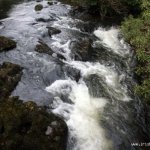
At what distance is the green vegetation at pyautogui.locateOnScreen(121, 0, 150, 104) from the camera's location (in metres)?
11.8

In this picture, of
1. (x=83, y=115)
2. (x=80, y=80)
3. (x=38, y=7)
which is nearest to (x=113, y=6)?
(x=38, y=7)

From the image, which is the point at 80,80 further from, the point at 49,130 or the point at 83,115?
the point at 49,130

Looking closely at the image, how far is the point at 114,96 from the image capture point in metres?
12.7

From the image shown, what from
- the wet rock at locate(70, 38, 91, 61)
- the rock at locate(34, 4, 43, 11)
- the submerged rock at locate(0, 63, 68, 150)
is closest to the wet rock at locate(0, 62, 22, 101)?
the submerged rock at locate(0, 63, 68, 150)

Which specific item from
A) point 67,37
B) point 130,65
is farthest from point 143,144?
point 67,37

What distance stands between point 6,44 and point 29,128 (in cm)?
674

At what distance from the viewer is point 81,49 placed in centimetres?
1606

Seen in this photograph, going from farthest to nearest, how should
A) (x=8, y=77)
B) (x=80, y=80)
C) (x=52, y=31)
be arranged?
(x=52, y=31) → (x=80, y=80) → (x=8, y=77)

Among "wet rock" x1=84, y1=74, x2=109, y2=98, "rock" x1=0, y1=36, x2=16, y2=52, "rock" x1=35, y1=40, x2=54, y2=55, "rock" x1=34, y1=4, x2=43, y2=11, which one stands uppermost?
"rock" x1=0, y1=36, x2=16, y2=52

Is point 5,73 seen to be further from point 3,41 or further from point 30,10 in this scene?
point 30,10

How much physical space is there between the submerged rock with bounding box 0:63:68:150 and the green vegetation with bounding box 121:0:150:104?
3.67 m

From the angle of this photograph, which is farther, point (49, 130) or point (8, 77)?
point (8, 77)

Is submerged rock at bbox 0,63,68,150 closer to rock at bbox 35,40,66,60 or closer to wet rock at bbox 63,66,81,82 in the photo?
wet rock at bbox 63,66,81,82

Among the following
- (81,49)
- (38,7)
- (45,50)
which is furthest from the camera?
(38,7)
